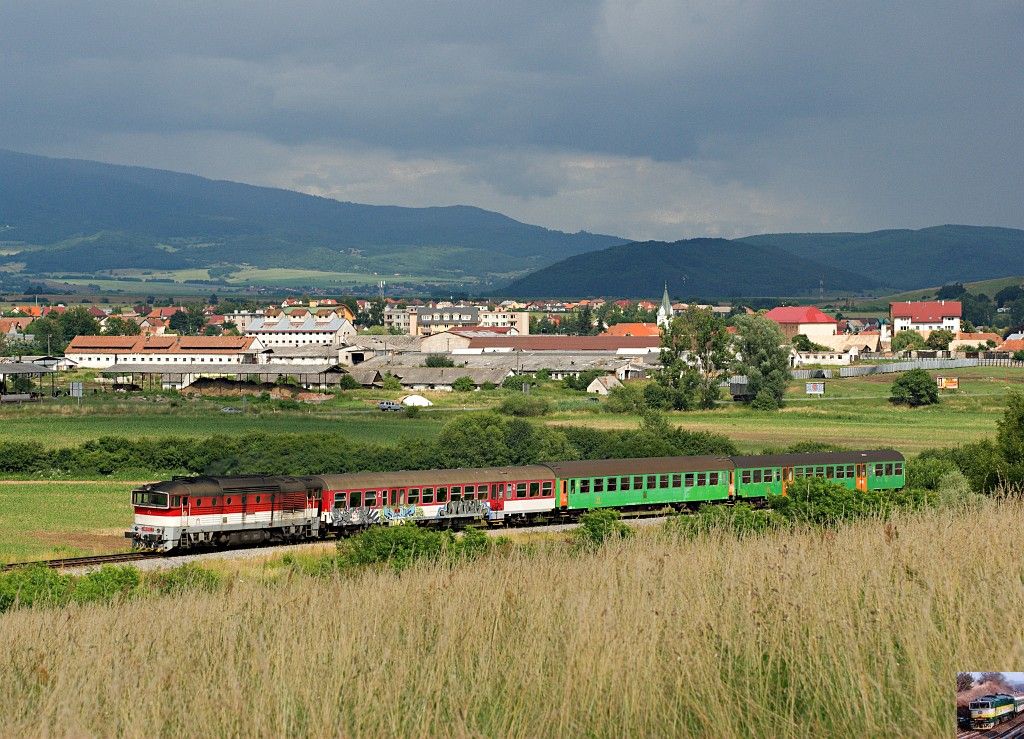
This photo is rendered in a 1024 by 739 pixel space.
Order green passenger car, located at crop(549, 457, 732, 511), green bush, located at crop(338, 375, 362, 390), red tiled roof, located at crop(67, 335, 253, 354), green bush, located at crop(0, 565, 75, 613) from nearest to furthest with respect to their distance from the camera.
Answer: green bush, located at crop(0, 565, 75, 613)
green passenger car, located at crop(549, 457, 732, 511)
green bush, located at crop(338, 375, 362, 390)
red tiled roof, located at crop(67, 335, 253, 354)

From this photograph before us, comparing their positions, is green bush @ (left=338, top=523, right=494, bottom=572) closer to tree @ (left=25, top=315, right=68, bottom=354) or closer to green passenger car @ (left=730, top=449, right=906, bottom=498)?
green passenger car @ (left=730, top=449, right=906, bottom=498)

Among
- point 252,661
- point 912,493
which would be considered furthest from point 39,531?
point 252,661

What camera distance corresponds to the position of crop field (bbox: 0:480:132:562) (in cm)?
4156

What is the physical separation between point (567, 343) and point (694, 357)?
2917 inches

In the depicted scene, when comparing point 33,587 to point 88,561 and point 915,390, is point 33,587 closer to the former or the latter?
point 88,561

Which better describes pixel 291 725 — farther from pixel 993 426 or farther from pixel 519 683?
pixel 993 426

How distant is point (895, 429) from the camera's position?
8806cm

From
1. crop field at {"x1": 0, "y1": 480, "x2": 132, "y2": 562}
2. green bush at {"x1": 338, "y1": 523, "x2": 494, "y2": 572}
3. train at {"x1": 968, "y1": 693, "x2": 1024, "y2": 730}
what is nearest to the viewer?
train at {"x1": 968, "y1": 693, "x2": 1024, "y2": 730}

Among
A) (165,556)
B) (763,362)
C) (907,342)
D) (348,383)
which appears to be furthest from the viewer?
(907,342)

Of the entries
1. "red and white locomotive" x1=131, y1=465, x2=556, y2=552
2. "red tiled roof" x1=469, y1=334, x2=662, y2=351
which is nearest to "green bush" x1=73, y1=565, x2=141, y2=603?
"red and white locomotive" x1=131, y1=465, x2=556, y2=552

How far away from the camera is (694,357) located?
113m

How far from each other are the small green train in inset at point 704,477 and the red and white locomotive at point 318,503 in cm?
150

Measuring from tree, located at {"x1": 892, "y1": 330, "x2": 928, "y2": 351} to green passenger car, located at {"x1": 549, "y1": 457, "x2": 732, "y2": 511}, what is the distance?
149168 millimetres

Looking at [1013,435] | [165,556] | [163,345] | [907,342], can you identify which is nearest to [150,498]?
[165,556]
